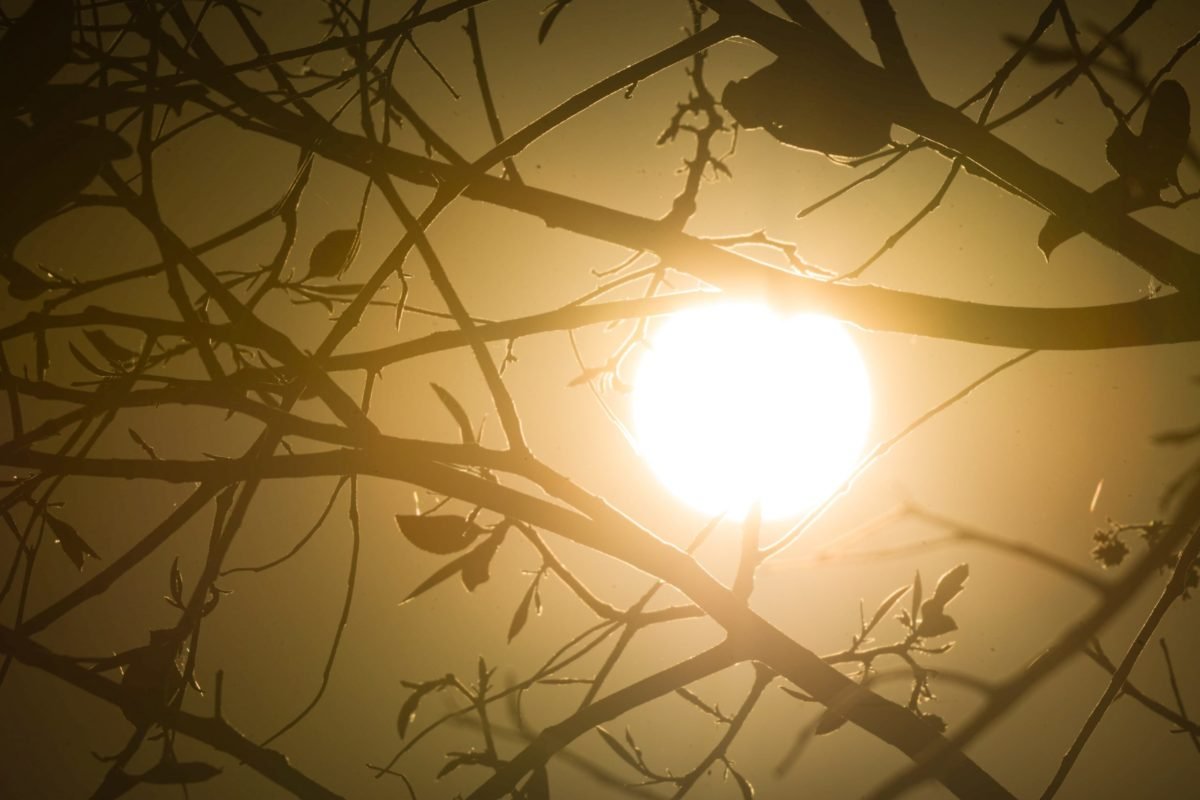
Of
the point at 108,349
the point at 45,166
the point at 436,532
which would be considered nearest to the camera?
the point at 45,166

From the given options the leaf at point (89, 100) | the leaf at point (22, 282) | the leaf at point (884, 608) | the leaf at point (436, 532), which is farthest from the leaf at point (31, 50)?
the leaf at point (884, 608)

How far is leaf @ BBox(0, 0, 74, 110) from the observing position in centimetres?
60

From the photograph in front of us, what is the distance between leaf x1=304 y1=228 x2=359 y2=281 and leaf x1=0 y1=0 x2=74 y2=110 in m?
0.22

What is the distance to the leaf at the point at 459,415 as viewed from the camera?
2.18 ft

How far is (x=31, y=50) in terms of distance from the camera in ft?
1.99

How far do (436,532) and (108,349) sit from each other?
34 centimetres

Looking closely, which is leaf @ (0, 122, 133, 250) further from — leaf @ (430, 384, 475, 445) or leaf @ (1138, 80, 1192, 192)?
leaf @ (1138, 80, 1192, 192)

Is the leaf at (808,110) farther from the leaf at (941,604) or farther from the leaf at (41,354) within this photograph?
the leaf at (41,354)

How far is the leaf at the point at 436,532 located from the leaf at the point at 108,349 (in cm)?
29

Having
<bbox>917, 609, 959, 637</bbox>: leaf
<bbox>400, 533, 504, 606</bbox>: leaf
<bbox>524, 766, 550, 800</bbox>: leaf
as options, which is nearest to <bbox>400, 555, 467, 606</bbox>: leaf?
<bbox>400, 533, 504, 606</bbox>: leaf

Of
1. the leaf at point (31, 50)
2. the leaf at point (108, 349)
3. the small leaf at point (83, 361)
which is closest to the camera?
the leaf at point (31, 50)

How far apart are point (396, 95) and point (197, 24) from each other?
146mm

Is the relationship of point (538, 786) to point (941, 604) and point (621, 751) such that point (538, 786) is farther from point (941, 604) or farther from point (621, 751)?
point (941, 604)

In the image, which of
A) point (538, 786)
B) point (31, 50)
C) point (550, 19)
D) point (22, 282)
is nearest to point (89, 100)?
point (31, 50)
